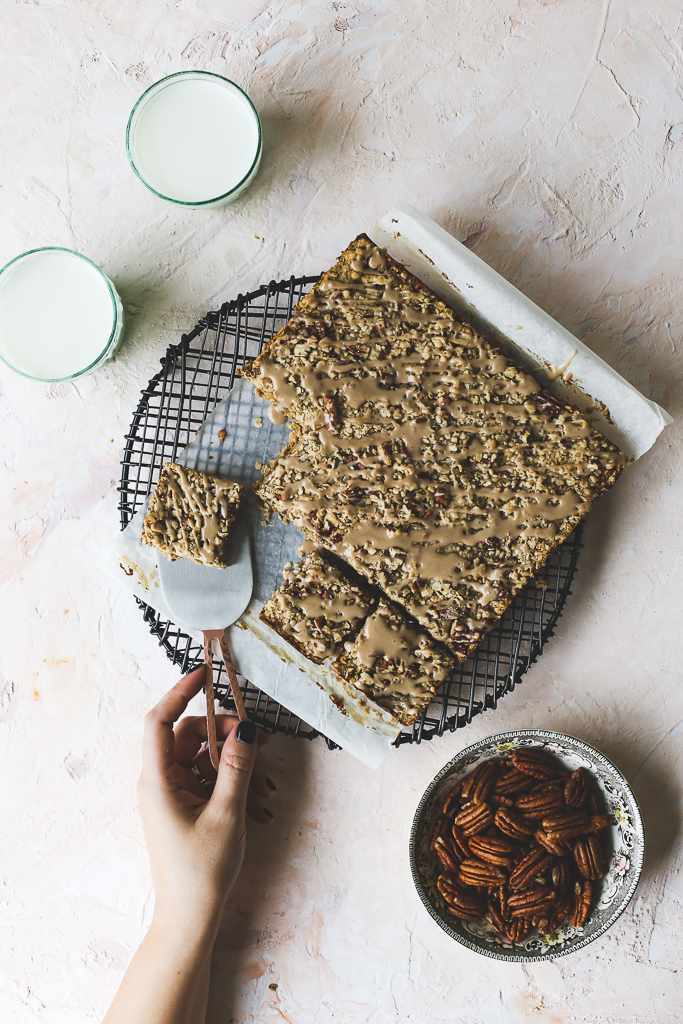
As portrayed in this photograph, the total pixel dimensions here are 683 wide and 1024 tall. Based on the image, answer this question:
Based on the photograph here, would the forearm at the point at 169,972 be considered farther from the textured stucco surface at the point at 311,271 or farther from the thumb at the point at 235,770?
the thumb at the point at 235,770

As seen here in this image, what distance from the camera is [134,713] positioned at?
7.94ft

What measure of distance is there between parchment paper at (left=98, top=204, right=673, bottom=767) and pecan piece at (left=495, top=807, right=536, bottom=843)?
0.41m

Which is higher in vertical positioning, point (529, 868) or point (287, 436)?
point (287, 436)

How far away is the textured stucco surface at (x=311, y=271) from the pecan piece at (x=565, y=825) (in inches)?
11.4

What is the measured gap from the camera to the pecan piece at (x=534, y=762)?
2137mm

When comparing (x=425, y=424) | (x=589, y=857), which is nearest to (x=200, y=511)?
(x=425, y=424)

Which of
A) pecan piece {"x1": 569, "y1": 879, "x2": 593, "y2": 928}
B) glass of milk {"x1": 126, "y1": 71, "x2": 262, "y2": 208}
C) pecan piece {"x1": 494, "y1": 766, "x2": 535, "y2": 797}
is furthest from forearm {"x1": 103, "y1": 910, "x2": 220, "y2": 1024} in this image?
glass of milk {"x1": 126, "y1": 71, "x2": 262, "y2": 208}

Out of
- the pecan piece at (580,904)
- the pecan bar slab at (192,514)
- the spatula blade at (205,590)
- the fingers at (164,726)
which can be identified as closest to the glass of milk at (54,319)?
the pecan bar slab at (192,514)

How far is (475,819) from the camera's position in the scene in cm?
212

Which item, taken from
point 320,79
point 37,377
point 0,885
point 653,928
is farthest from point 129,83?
point 653,928

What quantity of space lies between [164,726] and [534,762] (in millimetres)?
1181

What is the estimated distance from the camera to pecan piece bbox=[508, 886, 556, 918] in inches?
82.4

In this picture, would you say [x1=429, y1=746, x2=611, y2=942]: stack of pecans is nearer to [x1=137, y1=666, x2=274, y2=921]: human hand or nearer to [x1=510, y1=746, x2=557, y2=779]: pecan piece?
[x1=510, y1=746, x2=557, y2=779]: pecan piece

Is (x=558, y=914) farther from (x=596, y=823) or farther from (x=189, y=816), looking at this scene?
(x=189, y=816)
